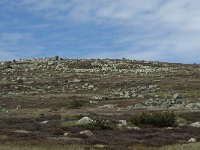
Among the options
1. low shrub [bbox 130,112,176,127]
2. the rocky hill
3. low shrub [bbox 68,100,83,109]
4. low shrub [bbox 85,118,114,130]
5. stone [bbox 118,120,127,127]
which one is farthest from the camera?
low shrub [bbox 68,100,83,109]

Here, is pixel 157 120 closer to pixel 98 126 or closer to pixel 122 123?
pixel 122 123

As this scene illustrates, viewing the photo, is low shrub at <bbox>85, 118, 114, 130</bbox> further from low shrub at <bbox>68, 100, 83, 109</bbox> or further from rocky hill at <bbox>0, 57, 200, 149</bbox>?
low shrub at <bbox>68, 100, 83, 109</bbox>

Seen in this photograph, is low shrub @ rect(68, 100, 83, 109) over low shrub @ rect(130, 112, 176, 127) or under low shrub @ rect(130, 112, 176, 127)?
over

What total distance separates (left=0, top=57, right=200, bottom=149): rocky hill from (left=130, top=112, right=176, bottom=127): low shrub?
2.46 feet

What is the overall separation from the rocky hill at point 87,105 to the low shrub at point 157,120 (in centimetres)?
75

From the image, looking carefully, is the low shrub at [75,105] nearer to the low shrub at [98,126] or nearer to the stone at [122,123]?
the stone at [122,123]

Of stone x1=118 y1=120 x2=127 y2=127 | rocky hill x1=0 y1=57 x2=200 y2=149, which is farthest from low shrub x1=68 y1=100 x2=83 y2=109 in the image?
stone x1=118 y1=120 x2=127 y2=127

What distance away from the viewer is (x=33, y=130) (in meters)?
41.4

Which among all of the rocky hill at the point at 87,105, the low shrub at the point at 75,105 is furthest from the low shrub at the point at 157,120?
the low shrub at the point at 75,105

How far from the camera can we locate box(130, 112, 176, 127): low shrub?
155 feet

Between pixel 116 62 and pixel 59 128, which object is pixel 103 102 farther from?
pixel 116 62

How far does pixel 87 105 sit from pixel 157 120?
25487 mm

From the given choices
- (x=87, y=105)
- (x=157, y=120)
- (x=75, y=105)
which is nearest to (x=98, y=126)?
(x=157, y=120)

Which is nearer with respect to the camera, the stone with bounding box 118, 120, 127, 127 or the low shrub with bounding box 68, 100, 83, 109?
the stone with bounding box 118, 120, 127, 127
